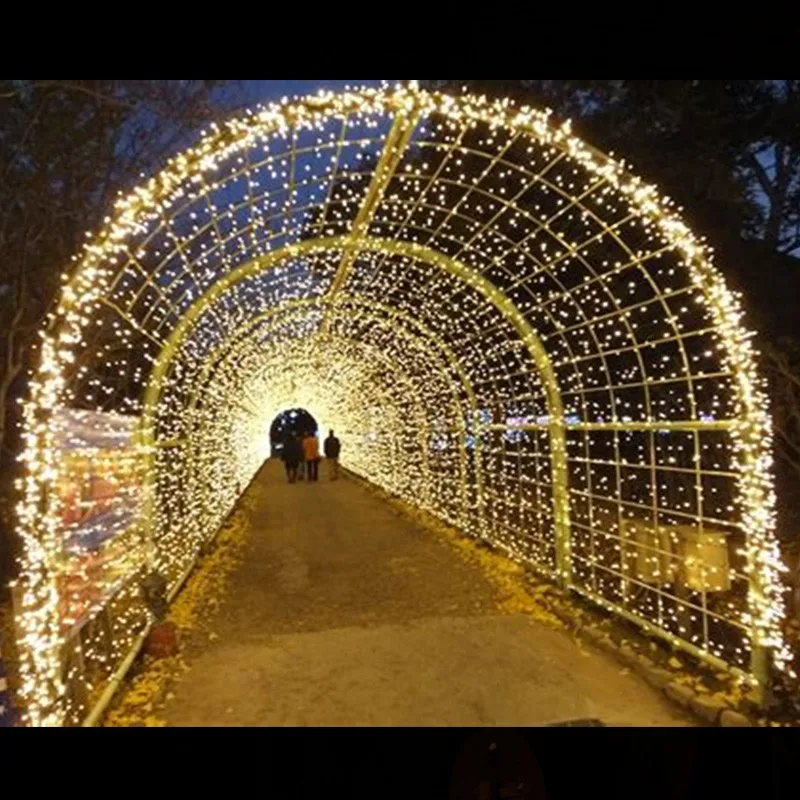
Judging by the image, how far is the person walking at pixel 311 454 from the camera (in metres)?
21.6

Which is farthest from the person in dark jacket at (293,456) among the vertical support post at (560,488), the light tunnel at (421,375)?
the vertical support post at (560,488)

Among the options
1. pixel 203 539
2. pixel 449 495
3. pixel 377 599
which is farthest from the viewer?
pixel 449 495

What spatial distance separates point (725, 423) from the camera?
4.75m

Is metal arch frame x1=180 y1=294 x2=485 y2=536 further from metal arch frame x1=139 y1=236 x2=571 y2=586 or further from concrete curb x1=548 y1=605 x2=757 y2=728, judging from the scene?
concrete curb x1=548 y1=605 x2=757 y2=728

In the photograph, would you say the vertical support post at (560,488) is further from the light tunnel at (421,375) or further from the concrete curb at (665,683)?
the concrete curb at (665,683)

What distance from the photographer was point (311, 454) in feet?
70.7

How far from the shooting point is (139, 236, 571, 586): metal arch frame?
7.13 meters

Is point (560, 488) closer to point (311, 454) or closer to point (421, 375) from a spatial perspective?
point (421, 375)

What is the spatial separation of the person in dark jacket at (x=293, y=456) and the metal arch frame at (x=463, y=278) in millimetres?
13596

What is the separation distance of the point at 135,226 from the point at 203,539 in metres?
5.76
